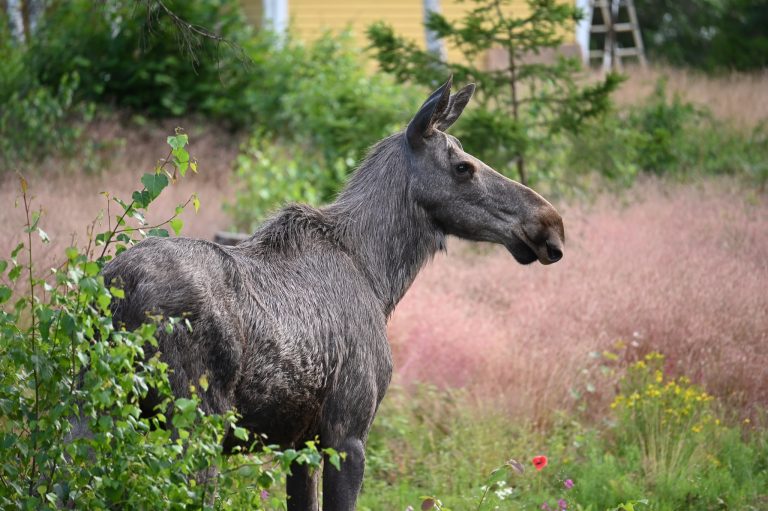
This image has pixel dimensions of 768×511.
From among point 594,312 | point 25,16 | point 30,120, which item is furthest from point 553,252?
point 25,16

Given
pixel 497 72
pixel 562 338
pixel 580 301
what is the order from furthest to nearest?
1. pixel 497 72
2. pixel 580 301
3. pixel 562 338

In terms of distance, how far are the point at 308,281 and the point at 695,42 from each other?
22.7 meters

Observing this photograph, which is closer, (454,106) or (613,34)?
(454,106)

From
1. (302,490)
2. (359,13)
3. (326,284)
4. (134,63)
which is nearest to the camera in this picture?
(326,284)

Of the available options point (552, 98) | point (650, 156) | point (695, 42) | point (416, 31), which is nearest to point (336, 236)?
point (552, 98)

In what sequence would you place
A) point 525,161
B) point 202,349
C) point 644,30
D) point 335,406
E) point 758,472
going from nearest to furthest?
point 202,349 → point 335,406 → point 758,472 → point 525,161 → point 644,30

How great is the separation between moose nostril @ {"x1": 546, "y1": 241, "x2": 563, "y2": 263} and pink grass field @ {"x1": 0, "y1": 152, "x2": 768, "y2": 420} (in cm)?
257

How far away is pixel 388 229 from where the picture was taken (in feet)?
15.8

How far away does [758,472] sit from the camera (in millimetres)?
6629

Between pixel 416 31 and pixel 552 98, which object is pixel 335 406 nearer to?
pixel 552 98

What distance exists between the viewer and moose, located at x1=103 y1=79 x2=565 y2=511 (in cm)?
381

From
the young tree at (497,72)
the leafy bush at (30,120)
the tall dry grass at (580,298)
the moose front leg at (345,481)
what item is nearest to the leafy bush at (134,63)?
the leafy bush at (30,120)

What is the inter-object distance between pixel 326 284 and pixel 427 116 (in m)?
0.97

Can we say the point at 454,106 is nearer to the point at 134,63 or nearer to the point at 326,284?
the point at 326,284
